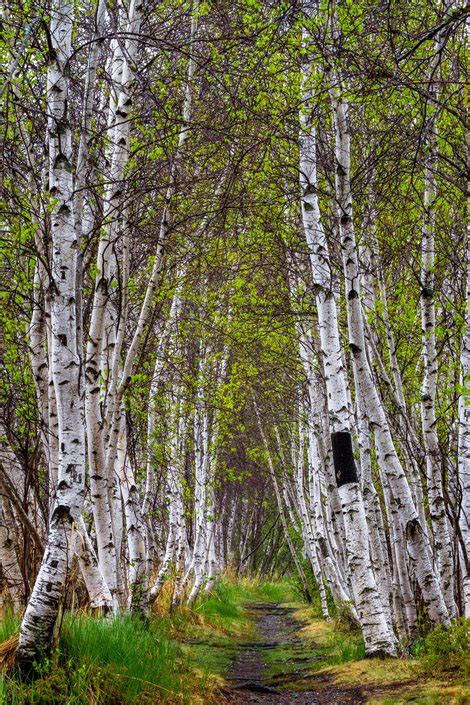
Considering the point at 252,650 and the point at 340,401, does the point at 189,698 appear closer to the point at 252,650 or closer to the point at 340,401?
the point at 340,401

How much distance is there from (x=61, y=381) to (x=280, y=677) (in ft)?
17.9

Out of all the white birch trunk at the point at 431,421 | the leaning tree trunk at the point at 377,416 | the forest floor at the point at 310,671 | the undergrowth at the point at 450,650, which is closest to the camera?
the forest floor at the point at 310,671

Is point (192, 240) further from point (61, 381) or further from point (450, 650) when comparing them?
point (450, 650)

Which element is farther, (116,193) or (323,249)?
(323,249)

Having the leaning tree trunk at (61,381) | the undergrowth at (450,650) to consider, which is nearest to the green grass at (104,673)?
the leaning tree trunk at (61,381)

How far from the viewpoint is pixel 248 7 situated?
704 centimetres

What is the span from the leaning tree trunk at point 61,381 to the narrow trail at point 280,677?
2832 mm

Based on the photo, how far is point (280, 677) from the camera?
26.0ft

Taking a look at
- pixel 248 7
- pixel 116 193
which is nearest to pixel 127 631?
pixel 116 193

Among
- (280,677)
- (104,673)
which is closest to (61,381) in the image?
(104,673)

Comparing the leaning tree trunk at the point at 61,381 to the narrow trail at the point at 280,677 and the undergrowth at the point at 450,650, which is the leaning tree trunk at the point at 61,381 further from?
the undergrowth at the point at 450,650

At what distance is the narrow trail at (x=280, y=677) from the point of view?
20.4 ft

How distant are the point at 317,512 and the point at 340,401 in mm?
7888

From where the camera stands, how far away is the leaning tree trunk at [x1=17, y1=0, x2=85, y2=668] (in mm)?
4426
